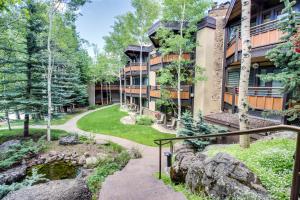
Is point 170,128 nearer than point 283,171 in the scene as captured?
No

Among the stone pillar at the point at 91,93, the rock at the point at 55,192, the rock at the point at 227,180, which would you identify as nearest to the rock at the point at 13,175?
the rock at the point at 55,192

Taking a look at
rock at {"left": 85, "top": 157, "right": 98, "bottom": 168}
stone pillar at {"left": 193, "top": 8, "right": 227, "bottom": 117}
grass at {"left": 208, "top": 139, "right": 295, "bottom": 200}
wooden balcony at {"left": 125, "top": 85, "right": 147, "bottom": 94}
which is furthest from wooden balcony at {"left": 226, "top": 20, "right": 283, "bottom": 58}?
wooden balcony at {"left": 125, "top": 85, "right": 147, "bottom": 94}

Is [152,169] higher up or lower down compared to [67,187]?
lower down

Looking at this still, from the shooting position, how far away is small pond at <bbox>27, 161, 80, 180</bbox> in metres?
8.52

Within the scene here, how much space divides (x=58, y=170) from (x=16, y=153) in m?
2.74

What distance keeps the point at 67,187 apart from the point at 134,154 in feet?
17.6

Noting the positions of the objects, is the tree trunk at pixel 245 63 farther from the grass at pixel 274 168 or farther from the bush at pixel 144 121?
the bush at pixel 144 121

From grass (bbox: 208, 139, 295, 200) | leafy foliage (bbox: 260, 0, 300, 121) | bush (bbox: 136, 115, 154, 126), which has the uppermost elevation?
leafy foliage (bbox: 260, 0, 300, 121)

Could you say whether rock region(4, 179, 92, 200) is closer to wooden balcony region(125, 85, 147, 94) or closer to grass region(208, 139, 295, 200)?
grass region(208, 139, 295, 200)

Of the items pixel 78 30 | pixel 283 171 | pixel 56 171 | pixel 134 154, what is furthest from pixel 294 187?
pixel 78 30

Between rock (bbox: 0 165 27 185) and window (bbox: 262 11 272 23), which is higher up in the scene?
window (bbox: 262 11 272 23)

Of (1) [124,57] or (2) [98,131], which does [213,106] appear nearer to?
(2) [98,131]

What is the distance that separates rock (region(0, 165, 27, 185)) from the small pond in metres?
0.39

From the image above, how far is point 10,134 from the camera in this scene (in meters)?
14.2
